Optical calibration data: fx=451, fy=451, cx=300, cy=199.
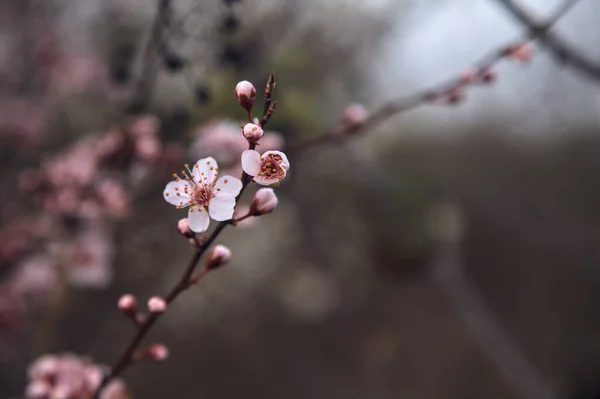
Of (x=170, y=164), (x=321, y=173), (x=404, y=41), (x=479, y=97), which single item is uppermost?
(x=479, y=97)

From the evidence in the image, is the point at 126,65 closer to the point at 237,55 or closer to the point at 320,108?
the point at 237,55

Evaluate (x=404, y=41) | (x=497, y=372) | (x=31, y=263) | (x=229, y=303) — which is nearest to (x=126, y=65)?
(x=31, y=263)

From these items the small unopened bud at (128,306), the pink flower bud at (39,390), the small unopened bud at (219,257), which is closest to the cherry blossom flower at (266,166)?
the small unopened bud at (219,257)

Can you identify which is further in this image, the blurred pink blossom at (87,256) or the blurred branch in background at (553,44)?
the blurred pink blossom at (87,256)

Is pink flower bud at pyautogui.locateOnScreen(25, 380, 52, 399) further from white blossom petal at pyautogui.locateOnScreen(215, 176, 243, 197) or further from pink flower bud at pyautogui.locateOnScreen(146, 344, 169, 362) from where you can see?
white blossom petal at pyautogui.locateOnScreen(215, 176, 243, 197)

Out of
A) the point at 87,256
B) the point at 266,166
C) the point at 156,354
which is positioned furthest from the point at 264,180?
the point at 87,256

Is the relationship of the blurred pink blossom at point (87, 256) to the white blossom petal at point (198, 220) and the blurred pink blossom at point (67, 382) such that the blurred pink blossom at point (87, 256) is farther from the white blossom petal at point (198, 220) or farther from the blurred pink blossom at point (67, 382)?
the white blossom petal at point (198, 220)

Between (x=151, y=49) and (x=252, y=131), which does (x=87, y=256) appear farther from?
Answer: (x=252, y=131)
